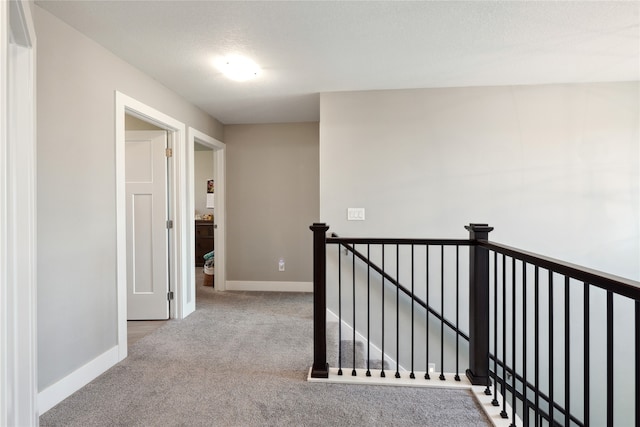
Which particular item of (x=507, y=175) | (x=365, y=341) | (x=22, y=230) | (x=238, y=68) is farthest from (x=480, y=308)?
(x=238, y=68)

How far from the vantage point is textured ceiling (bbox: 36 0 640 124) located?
1786mm

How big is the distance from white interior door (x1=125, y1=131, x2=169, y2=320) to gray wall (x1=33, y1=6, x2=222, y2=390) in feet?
2.83

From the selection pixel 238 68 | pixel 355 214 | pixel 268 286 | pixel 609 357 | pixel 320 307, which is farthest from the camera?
pixel 268 286

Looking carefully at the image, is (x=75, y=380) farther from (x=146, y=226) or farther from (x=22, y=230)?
(x=146, y=226)

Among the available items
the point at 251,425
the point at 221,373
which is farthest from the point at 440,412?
the point at 221,373

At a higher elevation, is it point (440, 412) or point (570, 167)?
point (570, 167)

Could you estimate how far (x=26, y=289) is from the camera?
134cm

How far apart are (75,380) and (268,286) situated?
2481mm

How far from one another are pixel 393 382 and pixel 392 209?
1.60 metres

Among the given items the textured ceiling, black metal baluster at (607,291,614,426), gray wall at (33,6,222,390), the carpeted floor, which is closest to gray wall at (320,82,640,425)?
the textured ceiling

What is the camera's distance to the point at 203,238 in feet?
19.9

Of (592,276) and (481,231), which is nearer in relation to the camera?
(592,276)

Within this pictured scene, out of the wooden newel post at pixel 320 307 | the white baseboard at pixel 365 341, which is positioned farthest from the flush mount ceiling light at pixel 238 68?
the white baseboard at pixel 365 341

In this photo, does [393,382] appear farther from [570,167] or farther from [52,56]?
[52,56]
